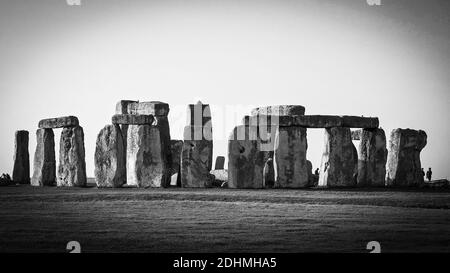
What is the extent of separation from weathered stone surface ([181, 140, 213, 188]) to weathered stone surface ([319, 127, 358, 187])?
3488 mm

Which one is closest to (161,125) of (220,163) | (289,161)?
(289,161)

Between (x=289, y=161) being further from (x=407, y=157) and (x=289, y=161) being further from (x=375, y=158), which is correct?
(x=407, y=157)

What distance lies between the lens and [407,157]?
26.3 metres

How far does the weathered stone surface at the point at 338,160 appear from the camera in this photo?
24625 mm

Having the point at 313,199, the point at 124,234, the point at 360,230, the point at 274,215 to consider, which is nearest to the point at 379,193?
the point at 313,199

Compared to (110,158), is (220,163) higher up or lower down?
lower down

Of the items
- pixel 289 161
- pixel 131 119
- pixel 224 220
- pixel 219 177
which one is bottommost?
pixel 224 220

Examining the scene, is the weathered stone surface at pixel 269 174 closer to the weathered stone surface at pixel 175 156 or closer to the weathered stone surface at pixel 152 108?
the weathered stone surface at pixel 175 156

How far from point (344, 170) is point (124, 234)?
1167 cm

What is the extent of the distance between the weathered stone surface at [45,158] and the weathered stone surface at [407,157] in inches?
420

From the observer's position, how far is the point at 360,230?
1487 cm

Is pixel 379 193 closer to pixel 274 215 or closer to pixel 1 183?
pixel 274 215

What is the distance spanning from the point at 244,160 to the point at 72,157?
521 cm

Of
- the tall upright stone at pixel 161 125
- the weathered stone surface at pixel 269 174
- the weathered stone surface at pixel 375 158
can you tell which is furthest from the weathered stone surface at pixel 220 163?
the weathered stone surface at pixel 375 158
